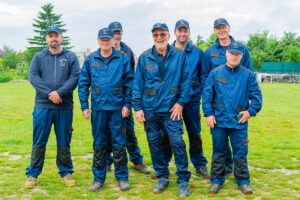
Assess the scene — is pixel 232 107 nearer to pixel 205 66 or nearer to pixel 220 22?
pixel 205 66

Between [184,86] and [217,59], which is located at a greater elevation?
[217,59]

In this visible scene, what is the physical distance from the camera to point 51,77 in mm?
5258

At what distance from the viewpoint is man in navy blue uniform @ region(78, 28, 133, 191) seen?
16.7ft

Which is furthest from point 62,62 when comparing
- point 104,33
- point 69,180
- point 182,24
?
point 182,24

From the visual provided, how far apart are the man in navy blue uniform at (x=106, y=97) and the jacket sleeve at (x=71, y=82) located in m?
0.16

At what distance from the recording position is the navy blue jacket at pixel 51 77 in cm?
518

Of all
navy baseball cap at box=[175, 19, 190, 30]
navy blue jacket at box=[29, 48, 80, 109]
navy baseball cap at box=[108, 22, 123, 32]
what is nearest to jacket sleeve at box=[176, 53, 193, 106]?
navy baseball cap at box=[175, 19, 190, 30]

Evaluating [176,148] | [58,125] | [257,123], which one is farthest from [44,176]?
[257,123]

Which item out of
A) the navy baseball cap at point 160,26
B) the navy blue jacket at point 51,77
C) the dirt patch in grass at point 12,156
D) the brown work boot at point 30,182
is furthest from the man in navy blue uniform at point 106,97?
the dirt patch in grass at point 12,156

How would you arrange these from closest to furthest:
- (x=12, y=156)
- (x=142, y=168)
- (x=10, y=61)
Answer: (x=142, y=168) → (x=12, y=156) → (x=10, y=61)

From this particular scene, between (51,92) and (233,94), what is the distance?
9.22 feet

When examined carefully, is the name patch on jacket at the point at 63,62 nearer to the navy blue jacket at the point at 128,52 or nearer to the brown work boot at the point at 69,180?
the navy blue jacket at the point at 128,52

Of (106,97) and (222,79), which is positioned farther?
(106,97)

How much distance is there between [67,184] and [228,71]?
3.17 meters
